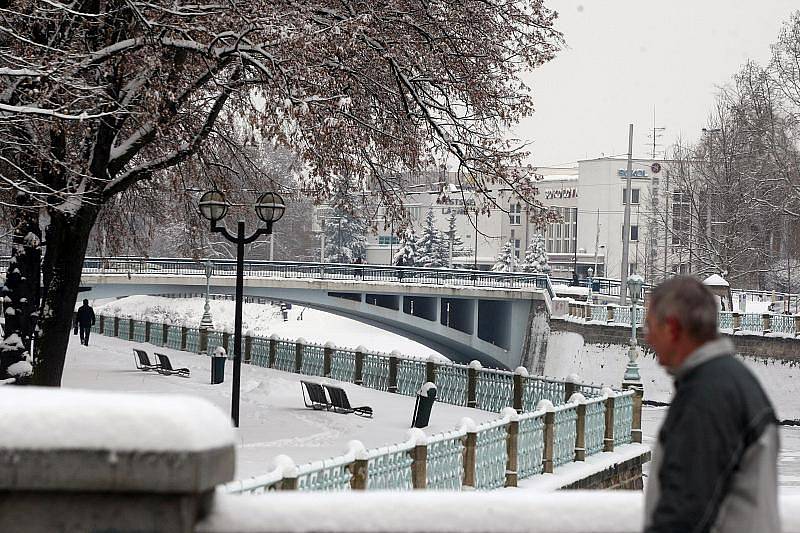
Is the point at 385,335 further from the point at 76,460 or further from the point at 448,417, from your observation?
the point at 76,460

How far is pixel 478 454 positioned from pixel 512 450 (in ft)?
3.64

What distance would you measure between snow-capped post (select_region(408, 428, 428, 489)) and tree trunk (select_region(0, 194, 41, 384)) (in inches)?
293

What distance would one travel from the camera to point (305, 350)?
2933 cm

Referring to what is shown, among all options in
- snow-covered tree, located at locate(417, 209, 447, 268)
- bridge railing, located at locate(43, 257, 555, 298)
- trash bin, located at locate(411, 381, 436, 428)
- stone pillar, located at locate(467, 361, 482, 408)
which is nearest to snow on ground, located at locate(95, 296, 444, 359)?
snow-covered tree, located at locate(417, 209, 447, 268)

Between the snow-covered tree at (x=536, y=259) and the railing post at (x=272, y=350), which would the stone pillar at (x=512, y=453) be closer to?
the railing post at (x=272, y=350)

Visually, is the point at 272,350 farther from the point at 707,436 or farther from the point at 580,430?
the point at 707,436

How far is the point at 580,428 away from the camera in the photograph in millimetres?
17578

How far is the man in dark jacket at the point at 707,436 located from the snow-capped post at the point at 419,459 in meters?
8.22

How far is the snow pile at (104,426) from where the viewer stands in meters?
3.84

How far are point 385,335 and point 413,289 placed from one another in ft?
85.9

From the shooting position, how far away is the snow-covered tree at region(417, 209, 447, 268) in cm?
9944

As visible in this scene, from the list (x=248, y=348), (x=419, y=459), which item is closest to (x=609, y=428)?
(x=419, y=459)

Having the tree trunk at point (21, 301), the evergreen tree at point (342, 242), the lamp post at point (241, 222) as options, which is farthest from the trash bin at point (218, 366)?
the evergreen tree at point (342, 242)

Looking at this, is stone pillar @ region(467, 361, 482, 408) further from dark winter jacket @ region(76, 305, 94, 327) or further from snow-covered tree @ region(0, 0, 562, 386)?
dark winter jacket @ region(76, 305, 94, 327)
